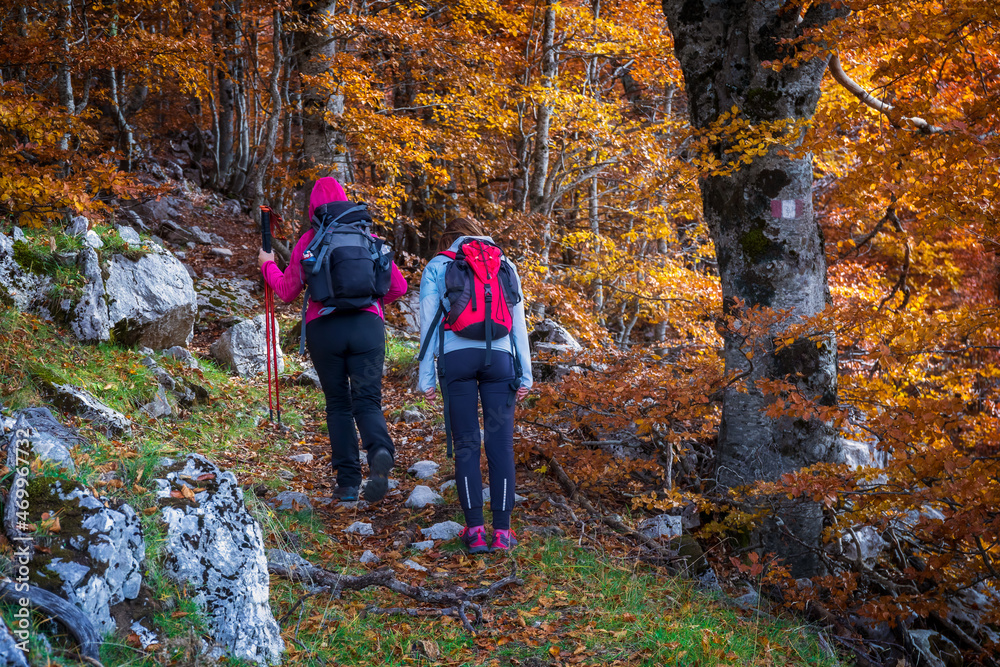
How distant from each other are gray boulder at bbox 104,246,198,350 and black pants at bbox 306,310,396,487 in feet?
11.0

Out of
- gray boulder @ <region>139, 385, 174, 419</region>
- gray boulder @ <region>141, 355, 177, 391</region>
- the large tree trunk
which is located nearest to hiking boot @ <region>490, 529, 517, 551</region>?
gray boulder @ <region>139, 385, 174, 419</region>

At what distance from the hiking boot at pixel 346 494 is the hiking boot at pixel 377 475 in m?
0.23

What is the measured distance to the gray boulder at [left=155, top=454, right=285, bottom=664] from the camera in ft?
8.82

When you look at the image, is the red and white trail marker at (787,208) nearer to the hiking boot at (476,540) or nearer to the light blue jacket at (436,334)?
the light blue jacket at (436,334)

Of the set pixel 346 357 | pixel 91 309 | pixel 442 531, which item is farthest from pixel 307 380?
pixel 442 531

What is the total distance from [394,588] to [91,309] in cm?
502

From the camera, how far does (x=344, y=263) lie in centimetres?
468

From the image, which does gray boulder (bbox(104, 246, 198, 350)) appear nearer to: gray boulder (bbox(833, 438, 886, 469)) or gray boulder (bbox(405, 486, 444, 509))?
gray boulder (bbox(405, 486, 444, 509))

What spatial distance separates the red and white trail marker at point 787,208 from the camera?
188 inches

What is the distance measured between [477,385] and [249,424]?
349 centimetres

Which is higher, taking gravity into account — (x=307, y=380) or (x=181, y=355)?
(x=181, y=355)

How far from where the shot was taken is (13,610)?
2.11m

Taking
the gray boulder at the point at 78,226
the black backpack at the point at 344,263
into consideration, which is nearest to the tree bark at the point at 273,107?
the gray boulder at the point at 78,226

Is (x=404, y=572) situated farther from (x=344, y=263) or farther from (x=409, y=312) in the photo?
(x=409, y=312)
